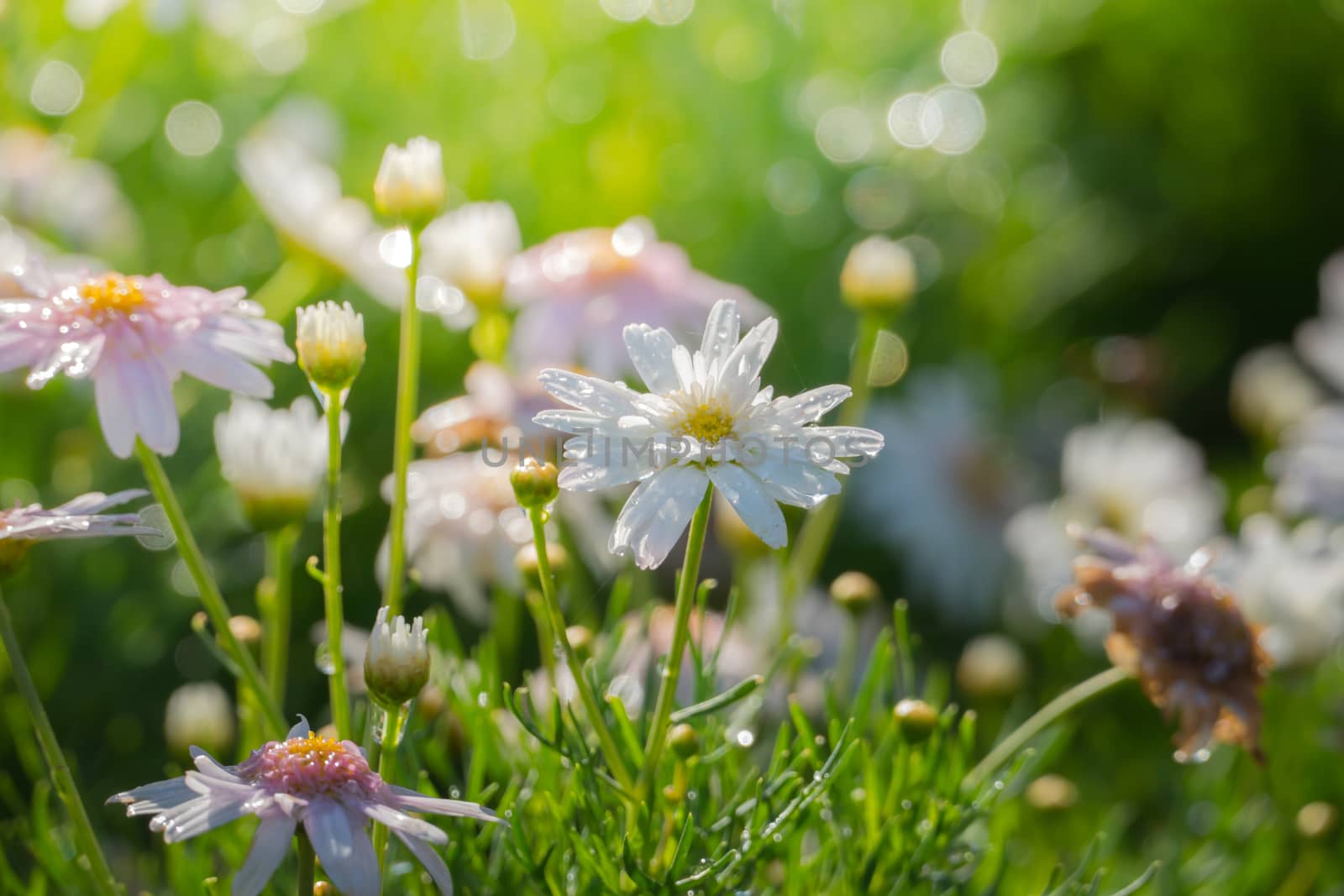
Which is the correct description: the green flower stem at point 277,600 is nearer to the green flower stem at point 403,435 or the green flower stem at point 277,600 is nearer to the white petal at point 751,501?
the green flower stem at point 403,435

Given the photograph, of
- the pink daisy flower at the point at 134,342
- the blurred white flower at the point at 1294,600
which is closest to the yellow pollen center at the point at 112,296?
the pink daisy flower at the point at 134,342

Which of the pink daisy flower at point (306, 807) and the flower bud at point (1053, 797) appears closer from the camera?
the pink daisy flower at point (306, 807)

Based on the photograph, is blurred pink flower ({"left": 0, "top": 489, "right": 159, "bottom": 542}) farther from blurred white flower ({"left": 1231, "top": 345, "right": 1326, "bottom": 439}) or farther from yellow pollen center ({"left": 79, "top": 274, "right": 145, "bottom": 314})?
blurred white flower ({"left": 1231, "top": 345, "right": 1326, "bottom": 439})

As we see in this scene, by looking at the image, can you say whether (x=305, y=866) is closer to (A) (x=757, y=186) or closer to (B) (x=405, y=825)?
(B) (x=405, y=825)

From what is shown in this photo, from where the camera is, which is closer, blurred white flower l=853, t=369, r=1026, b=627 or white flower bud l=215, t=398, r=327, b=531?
white flower bud l=215, t=398, r=327, b=531

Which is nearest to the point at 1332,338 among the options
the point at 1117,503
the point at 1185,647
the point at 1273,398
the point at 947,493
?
the point at 1273,398

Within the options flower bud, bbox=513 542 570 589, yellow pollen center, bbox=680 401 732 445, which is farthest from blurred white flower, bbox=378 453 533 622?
yellow pollen center, bbox=680 401 732 445

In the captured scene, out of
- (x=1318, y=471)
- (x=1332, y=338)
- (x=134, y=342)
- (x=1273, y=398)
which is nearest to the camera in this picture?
(x=134, y=342)
